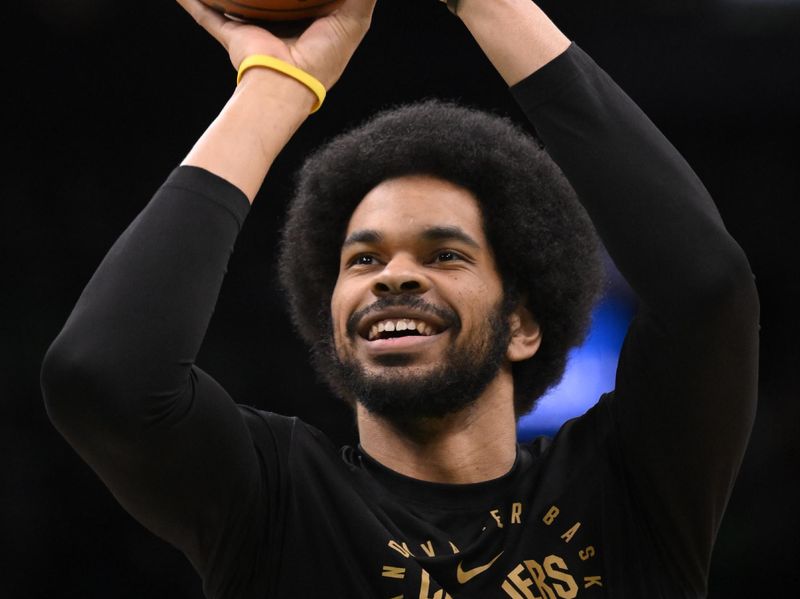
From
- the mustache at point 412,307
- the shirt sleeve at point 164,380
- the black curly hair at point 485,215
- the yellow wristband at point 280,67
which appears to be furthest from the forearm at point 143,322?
the black curly hair at point 485,215

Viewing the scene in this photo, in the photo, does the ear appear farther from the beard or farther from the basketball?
the basketball

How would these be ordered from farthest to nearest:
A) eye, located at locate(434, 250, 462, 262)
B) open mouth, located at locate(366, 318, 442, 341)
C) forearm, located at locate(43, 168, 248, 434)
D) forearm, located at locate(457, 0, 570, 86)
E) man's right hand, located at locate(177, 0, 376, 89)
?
eye, located at locate(434, 250, 462, 262), open mouth, located at locate(366, 318, 442, 341), man's right hand, located at locate(177, 0, 376, 89), forearm, located at locate(457, 0, 570, 86), forearm, located at locate(43, 168, 248, 434)

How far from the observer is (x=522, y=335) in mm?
2957

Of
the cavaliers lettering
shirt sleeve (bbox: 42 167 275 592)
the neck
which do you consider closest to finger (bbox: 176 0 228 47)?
shirt sleeve (bbox: 42 167 275 592)

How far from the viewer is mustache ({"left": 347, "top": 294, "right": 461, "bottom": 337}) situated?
2637 mm

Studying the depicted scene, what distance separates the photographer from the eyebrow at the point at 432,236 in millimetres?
2734

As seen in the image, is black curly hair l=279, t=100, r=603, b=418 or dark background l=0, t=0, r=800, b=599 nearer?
black curly hair l=279, t=100, r=603, b=418

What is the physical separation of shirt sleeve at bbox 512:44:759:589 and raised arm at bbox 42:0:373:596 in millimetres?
553

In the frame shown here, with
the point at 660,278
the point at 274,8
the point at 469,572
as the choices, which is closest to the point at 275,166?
the point at 274,8

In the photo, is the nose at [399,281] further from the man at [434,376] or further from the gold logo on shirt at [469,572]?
the gold logo on shirt at [469,572]

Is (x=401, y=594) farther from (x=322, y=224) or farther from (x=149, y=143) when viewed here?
(x=149, y=143)

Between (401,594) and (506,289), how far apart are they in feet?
2.70

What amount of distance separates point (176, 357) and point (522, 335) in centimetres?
104

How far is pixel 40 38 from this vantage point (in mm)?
5547
